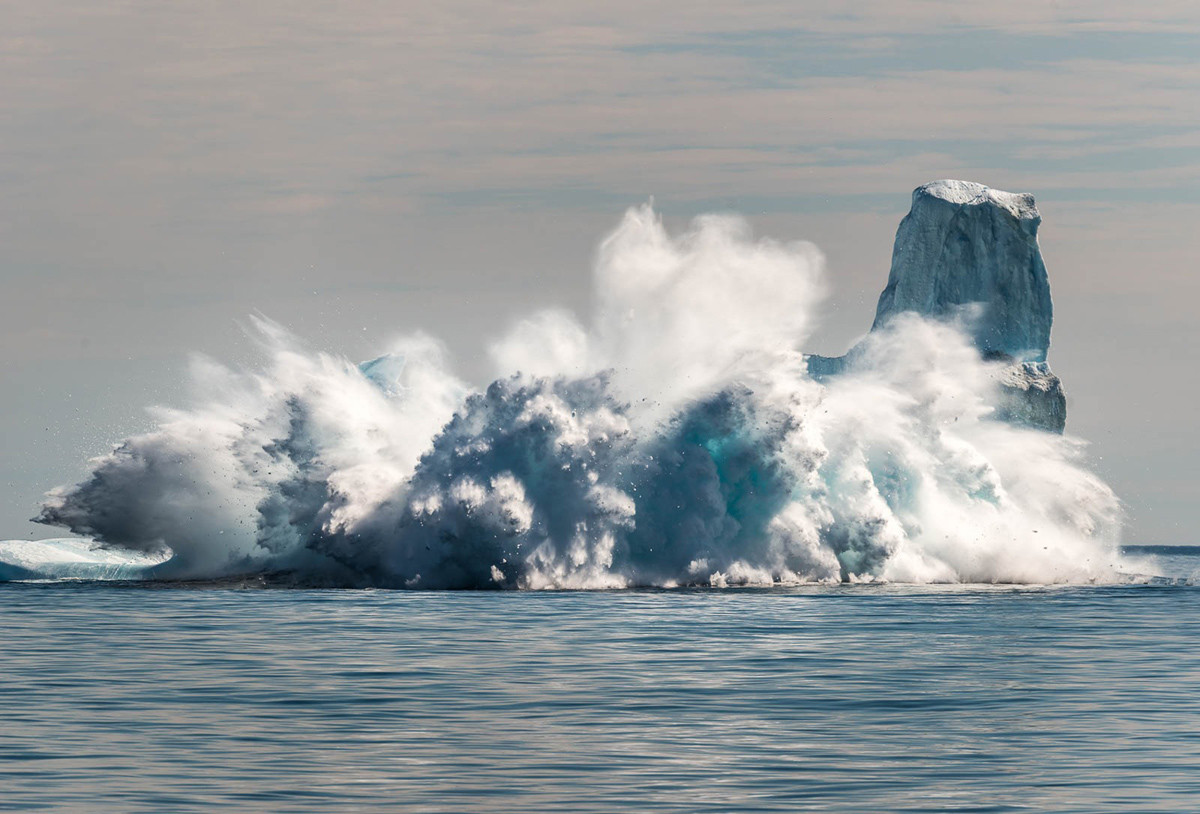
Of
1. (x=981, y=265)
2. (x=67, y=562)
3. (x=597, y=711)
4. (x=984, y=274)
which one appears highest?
(x=981, y=265)

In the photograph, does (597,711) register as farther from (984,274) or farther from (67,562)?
(984,274)

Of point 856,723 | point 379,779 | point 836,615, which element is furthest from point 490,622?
point 379,779

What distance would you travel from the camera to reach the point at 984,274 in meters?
63.8

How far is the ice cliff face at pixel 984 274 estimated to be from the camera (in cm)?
6328

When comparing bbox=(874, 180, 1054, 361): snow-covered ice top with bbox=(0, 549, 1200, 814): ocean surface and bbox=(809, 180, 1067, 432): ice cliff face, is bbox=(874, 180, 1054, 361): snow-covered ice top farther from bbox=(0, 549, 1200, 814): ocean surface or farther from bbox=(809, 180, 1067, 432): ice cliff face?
bbox=(0, 549, 1200, 814): ocean surface

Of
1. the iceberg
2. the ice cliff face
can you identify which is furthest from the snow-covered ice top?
the iceberg

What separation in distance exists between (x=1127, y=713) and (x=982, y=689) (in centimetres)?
263

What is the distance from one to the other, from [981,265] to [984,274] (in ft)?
1.05

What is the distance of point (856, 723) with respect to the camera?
1867cm

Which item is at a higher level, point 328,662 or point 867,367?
point 867,367

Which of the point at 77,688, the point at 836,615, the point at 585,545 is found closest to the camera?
the point at 77,688

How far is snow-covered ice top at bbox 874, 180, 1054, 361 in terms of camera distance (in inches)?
2502

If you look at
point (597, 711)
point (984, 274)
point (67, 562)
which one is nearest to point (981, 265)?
point (984, 274)

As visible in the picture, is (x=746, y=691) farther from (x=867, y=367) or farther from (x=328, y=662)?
(x=867, y=367)
